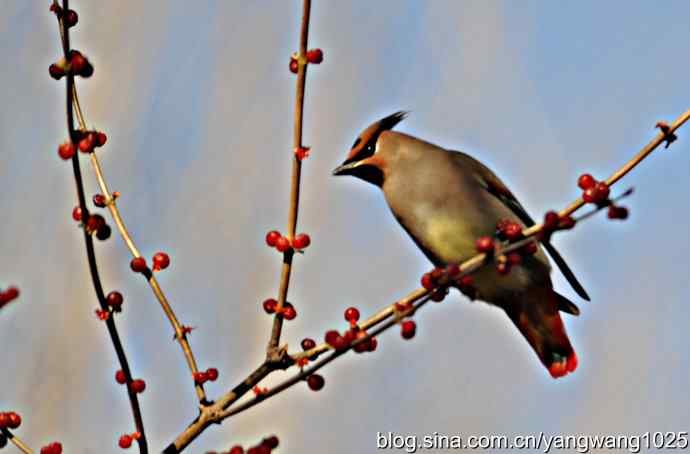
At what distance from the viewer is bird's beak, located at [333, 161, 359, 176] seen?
136 inches

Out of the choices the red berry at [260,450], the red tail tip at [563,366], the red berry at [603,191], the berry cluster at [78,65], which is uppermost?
the berry cluster at [78,65]

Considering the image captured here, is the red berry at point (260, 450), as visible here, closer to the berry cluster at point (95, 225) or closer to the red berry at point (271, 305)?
the red berry at point (271, 305)

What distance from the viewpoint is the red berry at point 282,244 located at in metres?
2.21

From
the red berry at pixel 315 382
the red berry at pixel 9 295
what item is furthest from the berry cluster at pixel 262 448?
the red berry at pixel 9 295

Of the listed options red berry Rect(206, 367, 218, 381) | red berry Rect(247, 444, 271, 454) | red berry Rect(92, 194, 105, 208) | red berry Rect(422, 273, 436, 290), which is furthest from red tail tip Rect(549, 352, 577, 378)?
red berry Rect(92, 194, 105, 208)

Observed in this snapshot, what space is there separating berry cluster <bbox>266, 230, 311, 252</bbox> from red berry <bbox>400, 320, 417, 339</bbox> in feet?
1.05

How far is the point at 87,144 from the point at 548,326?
6.35 feet

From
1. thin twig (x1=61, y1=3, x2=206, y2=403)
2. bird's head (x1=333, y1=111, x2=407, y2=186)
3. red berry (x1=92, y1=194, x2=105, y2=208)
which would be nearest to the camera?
thin twig (x1=61, y1=3, x2=206, y2=403)

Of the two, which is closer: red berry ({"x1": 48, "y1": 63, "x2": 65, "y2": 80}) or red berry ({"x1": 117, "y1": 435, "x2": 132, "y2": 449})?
red berry ({"x1": 48, "y1": 63, "x2": 65, "y2": 80})

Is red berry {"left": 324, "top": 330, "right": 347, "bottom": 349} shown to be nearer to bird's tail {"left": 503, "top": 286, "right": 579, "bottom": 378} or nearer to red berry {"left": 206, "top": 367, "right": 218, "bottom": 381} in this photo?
red berry {"left": 206, "top": 367, "right": 218, "bottom": 381}

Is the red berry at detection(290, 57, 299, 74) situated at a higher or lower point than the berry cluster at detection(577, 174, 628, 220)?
higher

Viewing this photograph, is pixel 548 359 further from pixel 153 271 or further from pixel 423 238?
pixel 153 271

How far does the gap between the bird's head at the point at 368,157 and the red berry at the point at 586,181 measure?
1.42 meters

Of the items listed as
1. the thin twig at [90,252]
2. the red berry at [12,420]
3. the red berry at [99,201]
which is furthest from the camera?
the red berry at [99,201]
